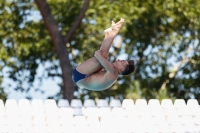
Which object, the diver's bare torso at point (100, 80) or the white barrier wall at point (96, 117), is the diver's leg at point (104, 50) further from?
the white barrier wall at point (96, 117)

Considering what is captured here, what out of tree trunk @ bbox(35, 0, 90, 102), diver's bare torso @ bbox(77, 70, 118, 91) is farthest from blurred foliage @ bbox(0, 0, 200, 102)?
diver's bare torso @ bbox(77, 70, 118, 91)

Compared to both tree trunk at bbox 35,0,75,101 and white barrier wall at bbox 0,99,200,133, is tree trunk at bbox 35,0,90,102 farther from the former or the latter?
white barrier wall at bbox 0,99,200,133

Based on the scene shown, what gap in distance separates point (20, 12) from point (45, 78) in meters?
2.01

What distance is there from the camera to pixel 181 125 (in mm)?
8383

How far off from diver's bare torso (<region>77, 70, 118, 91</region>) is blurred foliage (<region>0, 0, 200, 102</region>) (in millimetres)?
7145

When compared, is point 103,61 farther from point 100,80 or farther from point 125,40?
point 125,40

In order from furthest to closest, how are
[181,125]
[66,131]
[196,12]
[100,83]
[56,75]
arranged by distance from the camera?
1. [56,75]
2. [196,12]
3. [181,125]
4. [66,131]
5. [100,83]

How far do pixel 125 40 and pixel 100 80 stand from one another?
965 cm

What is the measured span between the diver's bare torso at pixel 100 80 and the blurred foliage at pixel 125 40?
7145mm

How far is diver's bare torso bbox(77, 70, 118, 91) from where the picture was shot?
3494mm

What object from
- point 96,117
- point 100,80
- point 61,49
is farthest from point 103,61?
point 61,49

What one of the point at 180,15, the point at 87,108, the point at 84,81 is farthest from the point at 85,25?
the point at 84,81

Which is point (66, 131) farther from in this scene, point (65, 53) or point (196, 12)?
point (196, 12)

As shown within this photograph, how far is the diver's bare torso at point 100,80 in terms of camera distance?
3494mm
